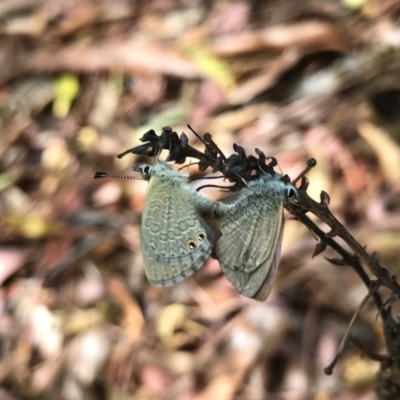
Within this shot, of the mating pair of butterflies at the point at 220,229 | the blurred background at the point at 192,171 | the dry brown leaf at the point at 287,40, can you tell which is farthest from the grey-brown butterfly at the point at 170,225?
the dry brown leaf at the point at 287,40

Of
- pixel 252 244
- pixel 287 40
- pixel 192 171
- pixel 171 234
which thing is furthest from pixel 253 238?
pixel 287 40

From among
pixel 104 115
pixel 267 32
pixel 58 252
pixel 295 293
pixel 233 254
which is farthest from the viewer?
pixel 104 115

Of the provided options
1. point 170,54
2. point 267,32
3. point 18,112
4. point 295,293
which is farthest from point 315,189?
point 18,112

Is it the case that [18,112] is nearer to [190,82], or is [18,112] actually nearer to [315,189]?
[190,82]

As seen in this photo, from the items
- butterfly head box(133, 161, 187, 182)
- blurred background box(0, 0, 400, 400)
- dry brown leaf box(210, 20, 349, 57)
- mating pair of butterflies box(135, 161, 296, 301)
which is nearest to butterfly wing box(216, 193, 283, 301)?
mating pair of butterflies box(135, 161, 296, 301)

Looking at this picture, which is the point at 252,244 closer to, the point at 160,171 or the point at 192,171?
the point at 160,171

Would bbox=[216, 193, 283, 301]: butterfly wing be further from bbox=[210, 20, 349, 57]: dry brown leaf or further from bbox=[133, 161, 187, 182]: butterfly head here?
bbox=[210, 20, 349, 57]: dry brown leaf

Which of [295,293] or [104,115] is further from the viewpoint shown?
[104,115]
